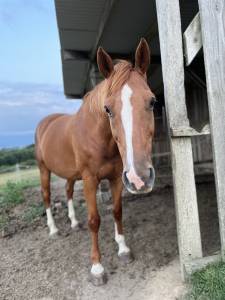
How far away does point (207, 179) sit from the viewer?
612 cm

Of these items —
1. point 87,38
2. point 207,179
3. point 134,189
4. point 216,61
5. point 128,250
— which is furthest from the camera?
point 207,179

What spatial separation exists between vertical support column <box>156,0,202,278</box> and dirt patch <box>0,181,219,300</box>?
15.7 inches

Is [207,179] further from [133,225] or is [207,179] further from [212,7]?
[212,7]

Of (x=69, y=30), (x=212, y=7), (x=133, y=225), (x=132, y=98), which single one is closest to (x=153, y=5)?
(x=69, y=30)

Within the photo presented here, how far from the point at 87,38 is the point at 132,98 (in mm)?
3212

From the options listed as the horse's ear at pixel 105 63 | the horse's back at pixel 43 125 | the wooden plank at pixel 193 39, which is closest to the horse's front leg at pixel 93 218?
the horse's ear at pixel 105 63

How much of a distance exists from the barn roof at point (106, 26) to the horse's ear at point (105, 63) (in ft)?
5.23

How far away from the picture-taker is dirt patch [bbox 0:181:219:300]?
98.3 inches

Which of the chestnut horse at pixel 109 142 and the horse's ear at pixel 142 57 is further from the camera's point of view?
the horse's ear at pixel 142 57

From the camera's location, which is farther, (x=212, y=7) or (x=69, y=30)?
(x=69, y=30)

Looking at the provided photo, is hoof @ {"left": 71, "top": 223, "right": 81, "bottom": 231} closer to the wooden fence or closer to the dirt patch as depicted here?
the dirt patch

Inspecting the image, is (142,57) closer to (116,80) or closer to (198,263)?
(116,80)

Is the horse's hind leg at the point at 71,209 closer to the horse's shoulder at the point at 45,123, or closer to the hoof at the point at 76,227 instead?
the hoof at the point at 76,227

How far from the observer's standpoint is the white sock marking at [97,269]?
267 cm
